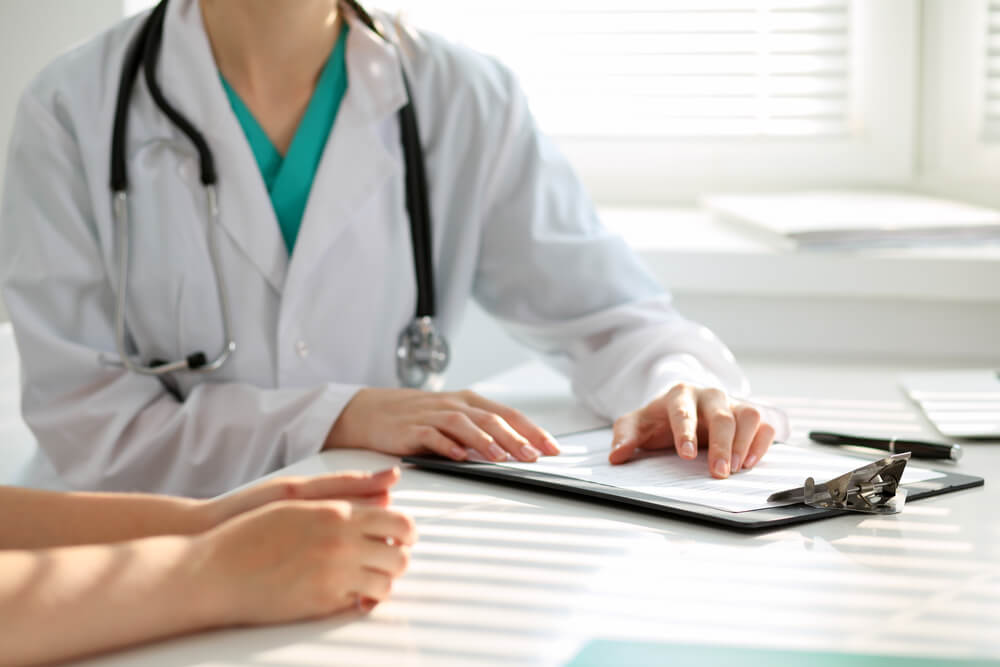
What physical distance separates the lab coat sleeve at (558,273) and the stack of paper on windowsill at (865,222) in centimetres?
38

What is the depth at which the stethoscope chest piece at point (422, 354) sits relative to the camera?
1.33 m

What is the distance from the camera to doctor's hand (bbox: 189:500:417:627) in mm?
640

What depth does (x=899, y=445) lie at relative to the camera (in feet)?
3.43

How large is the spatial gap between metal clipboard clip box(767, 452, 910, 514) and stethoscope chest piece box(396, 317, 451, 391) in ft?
1.86

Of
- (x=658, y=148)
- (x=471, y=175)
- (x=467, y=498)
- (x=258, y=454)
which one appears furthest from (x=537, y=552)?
(x=658, y=148)

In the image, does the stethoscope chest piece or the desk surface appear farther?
the stethoscope chest piece

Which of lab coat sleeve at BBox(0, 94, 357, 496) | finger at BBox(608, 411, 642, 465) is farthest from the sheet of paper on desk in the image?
lab coat sleeve at BBox(0, 94, 357, 496)

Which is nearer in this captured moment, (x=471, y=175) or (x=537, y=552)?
(x=537, y=552)

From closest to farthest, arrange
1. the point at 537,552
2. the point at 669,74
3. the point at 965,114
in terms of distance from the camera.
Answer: the point at 537,552 → the point at 965,114 → the point at 669,74

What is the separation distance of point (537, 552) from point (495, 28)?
1.56 metres

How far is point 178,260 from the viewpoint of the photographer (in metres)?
1.28

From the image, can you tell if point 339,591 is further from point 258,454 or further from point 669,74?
point 669,74

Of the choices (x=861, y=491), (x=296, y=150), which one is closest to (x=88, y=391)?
(x=296, y=150)

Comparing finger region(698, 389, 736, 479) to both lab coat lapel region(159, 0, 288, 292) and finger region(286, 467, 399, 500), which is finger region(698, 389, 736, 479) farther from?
lab coat lapel region(159, 0, 288, 292)
